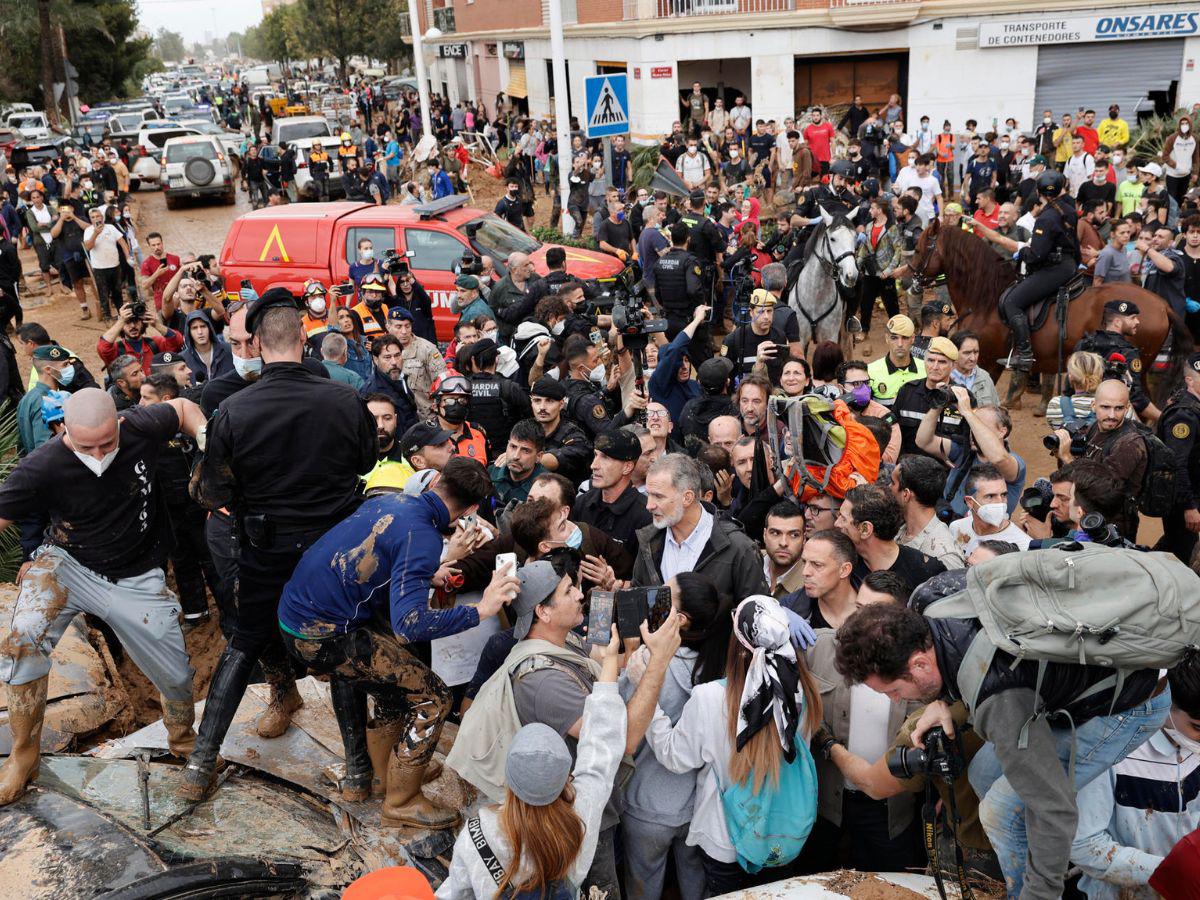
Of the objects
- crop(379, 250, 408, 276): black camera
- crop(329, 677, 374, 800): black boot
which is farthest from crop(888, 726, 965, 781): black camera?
crop(379, 250, 408, 276): black camera

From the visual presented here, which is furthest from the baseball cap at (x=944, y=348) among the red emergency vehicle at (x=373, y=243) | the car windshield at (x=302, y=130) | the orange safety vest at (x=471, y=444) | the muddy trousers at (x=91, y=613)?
the car windshield at (x=302, y=130)

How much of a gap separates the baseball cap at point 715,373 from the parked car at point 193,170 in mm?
22783

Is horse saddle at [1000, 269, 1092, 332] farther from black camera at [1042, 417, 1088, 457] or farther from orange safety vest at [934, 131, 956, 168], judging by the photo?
orange safety vest at [934, 131, 956, 168]

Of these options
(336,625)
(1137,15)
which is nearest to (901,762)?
(336,625)

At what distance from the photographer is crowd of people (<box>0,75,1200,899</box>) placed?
315 cm

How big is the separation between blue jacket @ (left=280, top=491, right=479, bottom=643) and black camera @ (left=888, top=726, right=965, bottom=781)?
5.29ft

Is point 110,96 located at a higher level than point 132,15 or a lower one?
lower

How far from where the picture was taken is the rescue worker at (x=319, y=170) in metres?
23.4

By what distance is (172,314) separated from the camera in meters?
10.3

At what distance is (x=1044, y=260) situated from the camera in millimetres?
10078

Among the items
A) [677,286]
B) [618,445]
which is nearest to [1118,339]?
[677,286]

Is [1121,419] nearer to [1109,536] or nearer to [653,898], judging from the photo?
[1109,536]

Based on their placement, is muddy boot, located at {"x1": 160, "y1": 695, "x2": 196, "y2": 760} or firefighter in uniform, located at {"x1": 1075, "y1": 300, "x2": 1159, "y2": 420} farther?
firefighter in uniform, located at {"x1": 1075, "y1": 300, "x2": 1159, "y2": 420}

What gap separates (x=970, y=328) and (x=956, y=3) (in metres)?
16.3
